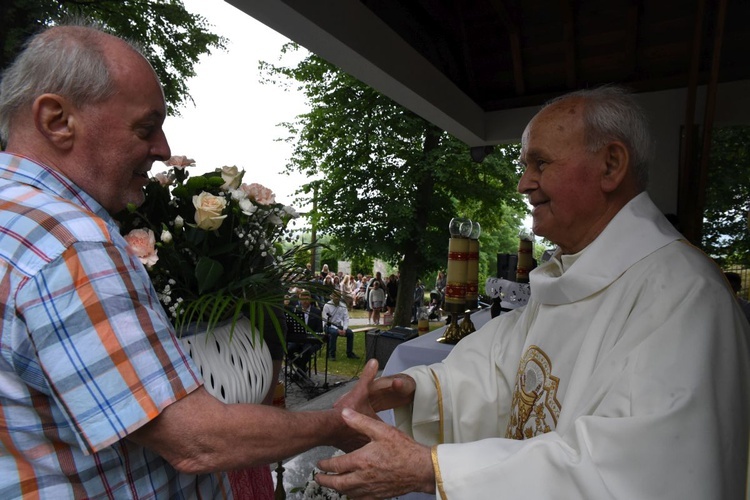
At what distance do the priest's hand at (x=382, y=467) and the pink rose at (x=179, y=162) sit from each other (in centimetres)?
97

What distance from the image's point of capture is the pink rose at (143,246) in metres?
1.33

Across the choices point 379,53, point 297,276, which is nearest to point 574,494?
point 297,276

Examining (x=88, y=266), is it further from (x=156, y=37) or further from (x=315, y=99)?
(x=315, y=99)

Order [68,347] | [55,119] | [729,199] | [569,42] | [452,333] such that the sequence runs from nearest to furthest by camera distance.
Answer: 1. [68,347]
2. [55,119]
3. [452,333]
4. [569,42]
5. [729,199]

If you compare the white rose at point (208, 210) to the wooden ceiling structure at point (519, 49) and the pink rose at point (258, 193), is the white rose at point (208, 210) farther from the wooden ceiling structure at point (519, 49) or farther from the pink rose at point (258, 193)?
the wooden ceiling structure at point (519, 49)

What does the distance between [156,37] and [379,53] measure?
15.7 ft

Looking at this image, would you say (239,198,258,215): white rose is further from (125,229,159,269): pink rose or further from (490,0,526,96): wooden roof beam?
(490,0,526,96): wooden roof beam

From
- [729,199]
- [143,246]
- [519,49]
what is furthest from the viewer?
[729,199]

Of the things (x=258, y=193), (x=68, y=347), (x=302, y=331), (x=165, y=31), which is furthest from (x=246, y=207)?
(x=165, y=31)

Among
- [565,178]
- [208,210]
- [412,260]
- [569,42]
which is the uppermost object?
[569,42]

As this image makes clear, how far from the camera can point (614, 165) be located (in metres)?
1.69

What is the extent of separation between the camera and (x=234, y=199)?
5.36 ft

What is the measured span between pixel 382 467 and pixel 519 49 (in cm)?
511

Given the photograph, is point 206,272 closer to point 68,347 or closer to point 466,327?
point 68,347
